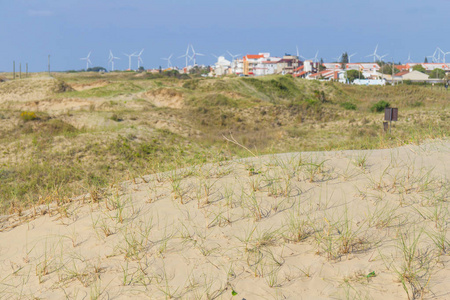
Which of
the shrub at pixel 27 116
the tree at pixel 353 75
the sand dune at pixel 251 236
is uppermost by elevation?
the tree at pixel 353 75

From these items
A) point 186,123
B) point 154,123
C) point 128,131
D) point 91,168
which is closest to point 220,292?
point 91,168

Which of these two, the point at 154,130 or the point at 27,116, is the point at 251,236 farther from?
the point at 27,116

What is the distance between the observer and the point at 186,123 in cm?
2486

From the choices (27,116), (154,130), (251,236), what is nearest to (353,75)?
(154,130)

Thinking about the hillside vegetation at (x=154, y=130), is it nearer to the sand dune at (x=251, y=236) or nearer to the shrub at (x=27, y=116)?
the shrub at (x=27, y=116)

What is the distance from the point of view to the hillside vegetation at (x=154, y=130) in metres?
10.0

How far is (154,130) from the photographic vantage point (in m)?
19.2

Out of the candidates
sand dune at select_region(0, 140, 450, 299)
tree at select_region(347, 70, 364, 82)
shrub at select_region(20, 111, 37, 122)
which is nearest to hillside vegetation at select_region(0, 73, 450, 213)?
shrub at select_region(20, 111, 37, 122)

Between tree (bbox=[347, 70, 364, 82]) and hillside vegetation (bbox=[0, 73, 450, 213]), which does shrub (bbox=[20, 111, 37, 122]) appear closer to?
hillside vegetation (bbox=[0, 73, 450, 213])

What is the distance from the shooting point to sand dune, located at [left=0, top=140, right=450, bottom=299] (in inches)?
124

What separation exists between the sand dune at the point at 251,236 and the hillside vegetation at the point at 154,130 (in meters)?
0.86

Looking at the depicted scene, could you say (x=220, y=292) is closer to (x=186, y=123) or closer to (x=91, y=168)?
(x=91, y=168)

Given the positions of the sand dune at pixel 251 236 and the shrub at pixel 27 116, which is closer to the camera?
the sand dune at pixel 251 236

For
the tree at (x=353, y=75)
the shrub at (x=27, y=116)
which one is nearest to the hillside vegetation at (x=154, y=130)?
the shrub at (x=27, y=116)
